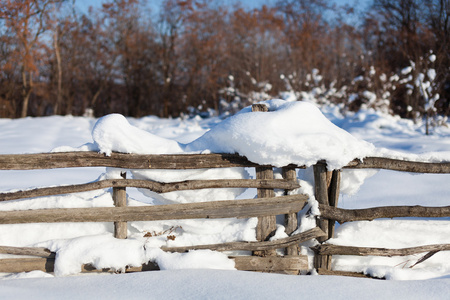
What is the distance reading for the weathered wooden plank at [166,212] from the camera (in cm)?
319

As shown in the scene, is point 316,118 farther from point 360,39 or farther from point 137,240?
point 360,39

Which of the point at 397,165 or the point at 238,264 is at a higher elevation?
the point at 397,165

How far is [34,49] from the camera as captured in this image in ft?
72.5

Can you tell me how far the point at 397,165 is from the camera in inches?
138

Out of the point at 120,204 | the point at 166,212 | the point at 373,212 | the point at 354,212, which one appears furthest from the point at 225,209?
the point at 373,212

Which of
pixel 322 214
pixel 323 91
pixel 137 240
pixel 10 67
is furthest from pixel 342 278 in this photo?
pixel 10 67

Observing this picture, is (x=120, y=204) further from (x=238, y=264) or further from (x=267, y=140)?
(x=267, y=140)

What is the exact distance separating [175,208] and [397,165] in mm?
1945

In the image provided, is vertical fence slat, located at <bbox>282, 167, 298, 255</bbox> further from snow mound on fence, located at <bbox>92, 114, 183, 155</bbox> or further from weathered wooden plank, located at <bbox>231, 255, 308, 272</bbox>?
snow mound on fence, located at <bbox>92, 114, 183, 155</bbox>

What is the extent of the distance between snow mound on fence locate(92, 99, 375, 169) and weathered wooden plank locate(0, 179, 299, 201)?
216 mm

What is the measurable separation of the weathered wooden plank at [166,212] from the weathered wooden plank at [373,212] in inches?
10.1

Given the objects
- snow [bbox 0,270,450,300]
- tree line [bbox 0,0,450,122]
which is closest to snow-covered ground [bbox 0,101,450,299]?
snow [bbox 0,270,450,300]

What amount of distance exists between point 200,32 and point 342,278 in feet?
88.7

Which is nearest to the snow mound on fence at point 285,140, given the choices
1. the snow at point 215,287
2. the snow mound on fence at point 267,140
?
the snow mound on fence at point 267,140
